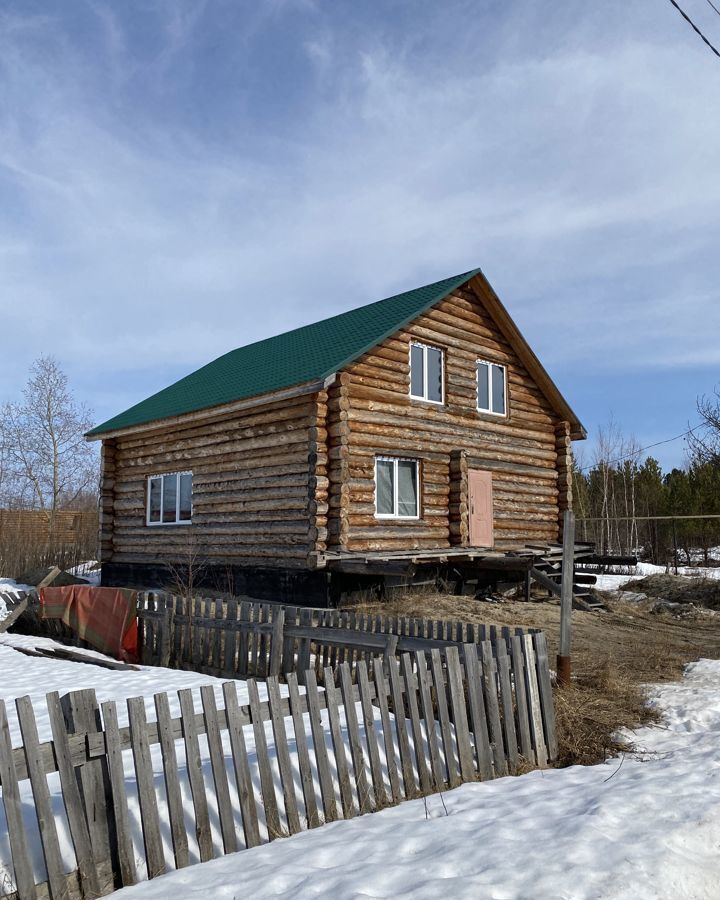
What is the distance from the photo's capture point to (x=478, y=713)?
6.51 meters

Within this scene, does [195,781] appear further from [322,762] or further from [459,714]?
[459,714]

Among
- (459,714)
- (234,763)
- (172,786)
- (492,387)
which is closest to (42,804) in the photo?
(172,786)

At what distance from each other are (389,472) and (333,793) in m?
13.3

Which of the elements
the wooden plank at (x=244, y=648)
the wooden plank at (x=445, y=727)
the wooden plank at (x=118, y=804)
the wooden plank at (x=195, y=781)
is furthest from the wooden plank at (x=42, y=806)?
the wooden plank at (x=244, y=648)

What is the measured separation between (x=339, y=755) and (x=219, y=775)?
0.97m

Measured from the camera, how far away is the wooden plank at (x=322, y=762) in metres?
5.39

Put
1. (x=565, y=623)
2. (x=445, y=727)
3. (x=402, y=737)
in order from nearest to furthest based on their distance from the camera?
(x=402, y=737)
(x=445, y=727)
(x=565, y=623)

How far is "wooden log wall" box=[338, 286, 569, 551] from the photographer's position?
688 inches

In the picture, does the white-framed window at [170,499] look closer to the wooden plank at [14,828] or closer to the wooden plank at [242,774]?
the wooden plank at [242,774]

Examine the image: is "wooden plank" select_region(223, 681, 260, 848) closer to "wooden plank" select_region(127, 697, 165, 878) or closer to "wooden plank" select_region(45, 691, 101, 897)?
"wooden plank" select_region(127, 697, 165, 878)

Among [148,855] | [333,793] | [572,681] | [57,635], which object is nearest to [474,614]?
[572,681]

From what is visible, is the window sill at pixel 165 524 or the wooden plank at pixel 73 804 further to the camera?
the window sill at pixel 165 524

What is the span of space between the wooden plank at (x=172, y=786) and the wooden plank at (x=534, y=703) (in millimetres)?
3384

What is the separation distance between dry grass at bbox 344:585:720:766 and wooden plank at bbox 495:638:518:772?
0.59 m
